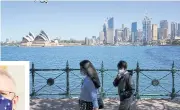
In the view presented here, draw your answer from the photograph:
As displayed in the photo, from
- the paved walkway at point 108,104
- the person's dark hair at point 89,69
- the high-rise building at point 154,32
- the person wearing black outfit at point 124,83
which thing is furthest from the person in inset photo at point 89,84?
the high-rise building at point 154,32

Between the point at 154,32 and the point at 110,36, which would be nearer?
the point at 110,36

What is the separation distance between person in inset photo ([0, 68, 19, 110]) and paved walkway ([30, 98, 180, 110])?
23.3 feet

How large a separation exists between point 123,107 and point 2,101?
4.11 meters

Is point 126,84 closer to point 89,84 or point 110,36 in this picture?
point 89,84

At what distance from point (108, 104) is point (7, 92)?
7859 mm

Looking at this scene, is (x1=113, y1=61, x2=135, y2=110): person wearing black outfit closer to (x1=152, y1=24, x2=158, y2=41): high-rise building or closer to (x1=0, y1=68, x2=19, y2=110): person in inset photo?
(x1=0, y1=68, x2=19, y2=110): person in inset photo

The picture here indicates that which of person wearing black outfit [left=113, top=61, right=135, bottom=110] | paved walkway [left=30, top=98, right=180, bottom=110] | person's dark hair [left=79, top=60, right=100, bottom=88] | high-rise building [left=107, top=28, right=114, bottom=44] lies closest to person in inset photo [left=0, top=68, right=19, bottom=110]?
person's dark hair [left=79, top=60, right=100, bottom=88]

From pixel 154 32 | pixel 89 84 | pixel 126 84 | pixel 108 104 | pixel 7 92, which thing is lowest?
pixel 108 104

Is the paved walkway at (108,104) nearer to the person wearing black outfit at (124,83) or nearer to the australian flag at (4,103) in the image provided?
the person wearing black outfit at (124,83)

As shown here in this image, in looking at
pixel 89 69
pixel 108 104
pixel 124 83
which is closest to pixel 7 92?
pixel 89 69

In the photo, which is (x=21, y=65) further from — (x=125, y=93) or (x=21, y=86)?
(x=125, y=93)

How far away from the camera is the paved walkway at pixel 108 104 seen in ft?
34.5

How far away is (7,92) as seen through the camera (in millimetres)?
3361

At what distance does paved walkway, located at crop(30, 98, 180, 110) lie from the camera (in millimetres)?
10502
